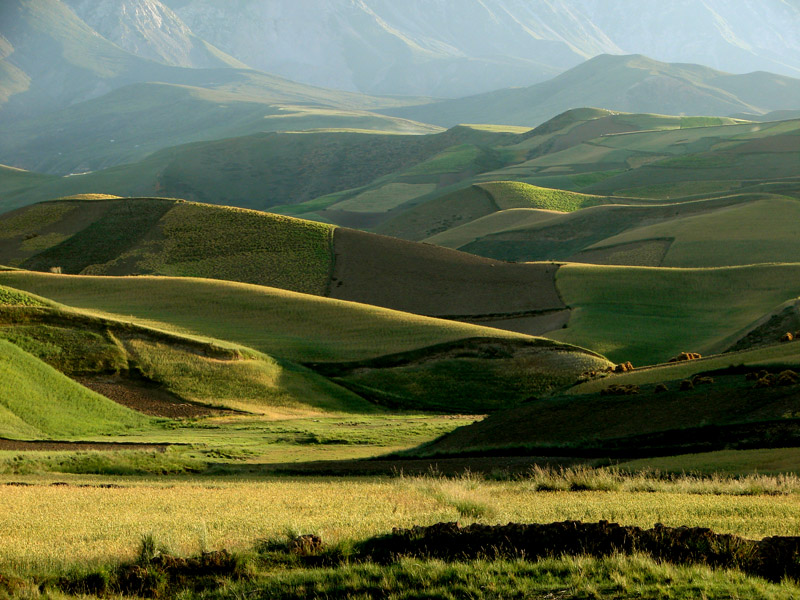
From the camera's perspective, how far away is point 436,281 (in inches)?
2916

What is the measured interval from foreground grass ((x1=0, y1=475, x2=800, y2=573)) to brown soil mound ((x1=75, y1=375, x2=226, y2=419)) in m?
19.2

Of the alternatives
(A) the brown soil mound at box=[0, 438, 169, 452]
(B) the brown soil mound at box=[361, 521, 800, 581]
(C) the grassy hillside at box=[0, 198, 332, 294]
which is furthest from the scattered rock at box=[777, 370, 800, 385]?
(C) the grassy hillside at box=[0, 198, 332, 294]

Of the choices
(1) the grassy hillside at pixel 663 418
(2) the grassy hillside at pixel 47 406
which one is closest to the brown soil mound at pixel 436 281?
(2) the grassy hillside at pixel 47 406

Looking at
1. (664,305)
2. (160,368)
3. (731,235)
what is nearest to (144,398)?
(160,368)

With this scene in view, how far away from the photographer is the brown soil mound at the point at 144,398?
39.3 m

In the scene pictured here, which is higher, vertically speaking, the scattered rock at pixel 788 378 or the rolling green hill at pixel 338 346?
the scattered rock at pixel 788 378

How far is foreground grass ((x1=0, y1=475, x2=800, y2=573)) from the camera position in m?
12.7

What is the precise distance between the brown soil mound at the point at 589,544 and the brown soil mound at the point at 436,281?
5429cm

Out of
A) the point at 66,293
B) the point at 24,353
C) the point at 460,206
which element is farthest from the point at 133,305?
the point at 460,206

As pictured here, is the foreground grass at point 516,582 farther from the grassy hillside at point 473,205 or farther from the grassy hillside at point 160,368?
the grassy hillside at point 473,205

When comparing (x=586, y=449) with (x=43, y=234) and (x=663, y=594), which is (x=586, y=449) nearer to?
(x=663, y=594)

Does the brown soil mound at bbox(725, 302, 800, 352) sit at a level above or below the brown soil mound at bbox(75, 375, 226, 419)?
above

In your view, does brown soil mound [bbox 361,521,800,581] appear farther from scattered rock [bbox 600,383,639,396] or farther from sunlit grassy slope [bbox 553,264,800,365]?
sunlit grassy slope [bbox 553,264,800,365]

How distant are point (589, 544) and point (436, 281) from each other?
206 ft
